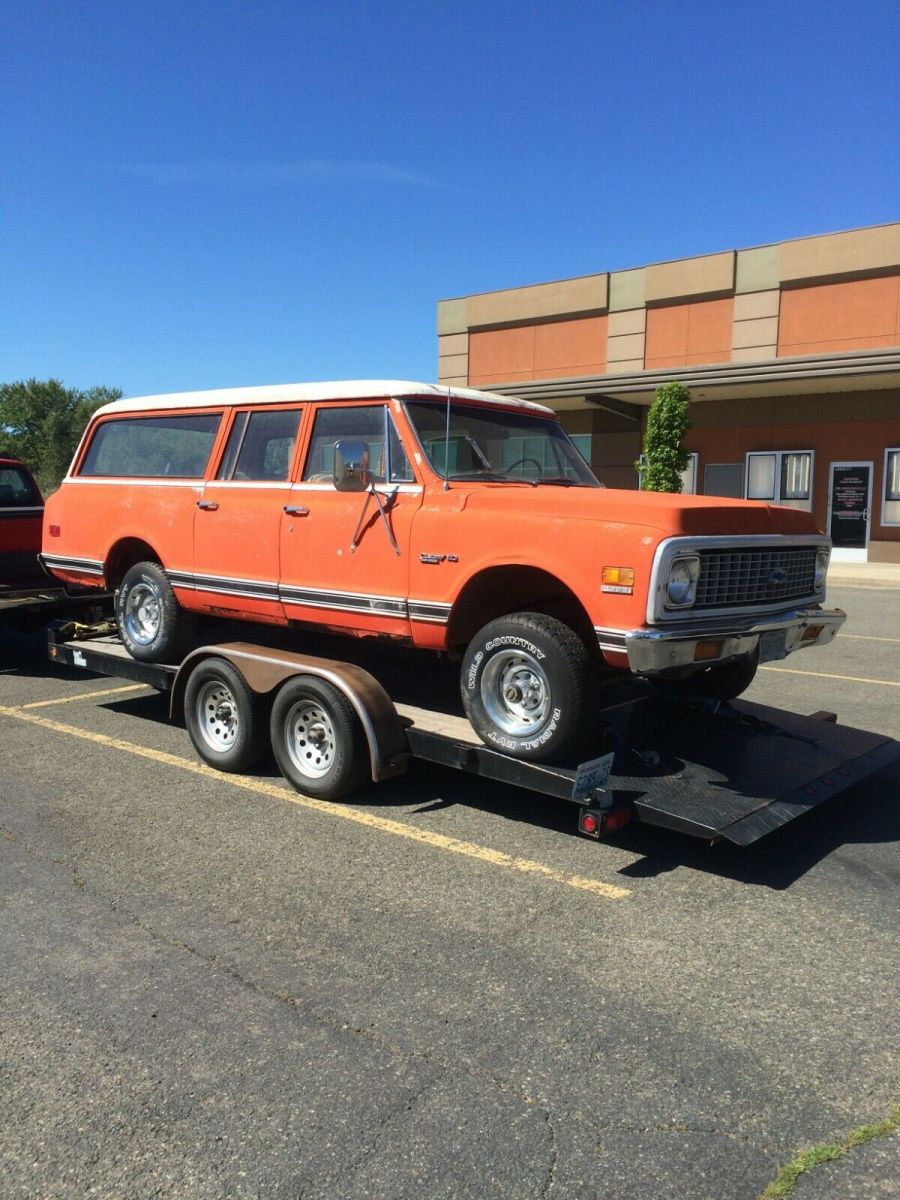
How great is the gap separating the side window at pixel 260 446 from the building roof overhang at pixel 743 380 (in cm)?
1789

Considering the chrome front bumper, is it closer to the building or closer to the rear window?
the rear window

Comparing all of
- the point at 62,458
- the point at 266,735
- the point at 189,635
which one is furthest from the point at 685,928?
the point at 62,458

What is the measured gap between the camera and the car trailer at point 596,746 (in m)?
4.41

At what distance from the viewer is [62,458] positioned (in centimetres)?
6694

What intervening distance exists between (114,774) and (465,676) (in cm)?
253

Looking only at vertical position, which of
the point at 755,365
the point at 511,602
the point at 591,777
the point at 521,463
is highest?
the point at 755,365

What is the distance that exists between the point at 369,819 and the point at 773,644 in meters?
2.37

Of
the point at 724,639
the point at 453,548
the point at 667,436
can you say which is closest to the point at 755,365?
the point at 667,436

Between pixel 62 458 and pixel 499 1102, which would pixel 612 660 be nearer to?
pixel 499 1102

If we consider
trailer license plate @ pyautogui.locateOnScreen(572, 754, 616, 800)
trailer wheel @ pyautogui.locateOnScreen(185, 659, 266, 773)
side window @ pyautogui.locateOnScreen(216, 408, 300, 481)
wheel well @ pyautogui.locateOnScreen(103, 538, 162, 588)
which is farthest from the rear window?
trailer license plate @ pyautogui.locateOnScreen(572, 754, 616, 800)

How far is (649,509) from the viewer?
4496 mm

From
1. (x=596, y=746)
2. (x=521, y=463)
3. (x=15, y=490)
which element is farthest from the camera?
(x=15, y=490)

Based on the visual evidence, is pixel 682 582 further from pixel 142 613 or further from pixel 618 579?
pixel 142 613

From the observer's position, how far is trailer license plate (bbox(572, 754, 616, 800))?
172 inches
